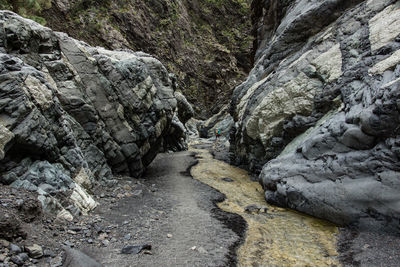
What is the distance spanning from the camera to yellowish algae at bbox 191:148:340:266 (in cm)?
927

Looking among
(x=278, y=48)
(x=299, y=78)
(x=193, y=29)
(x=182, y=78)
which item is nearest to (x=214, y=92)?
(x=182, y=78)

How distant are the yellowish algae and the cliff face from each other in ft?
189

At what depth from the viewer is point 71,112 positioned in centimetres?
1585

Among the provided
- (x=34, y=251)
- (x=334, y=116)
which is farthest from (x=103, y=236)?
(x=334, y=116)

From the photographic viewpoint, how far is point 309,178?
43.4 feet

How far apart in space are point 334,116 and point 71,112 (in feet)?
53.8

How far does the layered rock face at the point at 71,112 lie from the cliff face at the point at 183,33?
4335 cm

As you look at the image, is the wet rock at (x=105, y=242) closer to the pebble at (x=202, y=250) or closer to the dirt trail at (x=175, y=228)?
the dirt trail at (x=175, y=228)

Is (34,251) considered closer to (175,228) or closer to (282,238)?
(175,228)

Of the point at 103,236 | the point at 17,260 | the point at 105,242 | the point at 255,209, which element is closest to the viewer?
the point at 17,260

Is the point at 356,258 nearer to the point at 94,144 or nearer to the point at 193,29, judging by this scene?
the point at 94,144

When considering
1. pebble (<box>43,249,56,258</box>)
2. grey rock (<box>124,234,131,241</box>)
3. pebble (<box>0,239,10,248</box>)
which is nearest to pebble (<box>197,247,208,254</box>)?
grey rock (<box>124,234,131,241</box>)

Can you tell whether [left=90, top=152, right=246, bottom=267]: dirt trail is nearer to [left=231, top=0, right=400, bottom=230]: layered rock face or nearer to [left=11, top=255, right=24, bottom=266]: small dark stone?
[left=11, top=255, right=24, bottom=266]: small dark stone

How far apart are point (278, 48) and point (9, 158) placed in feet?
79.3
